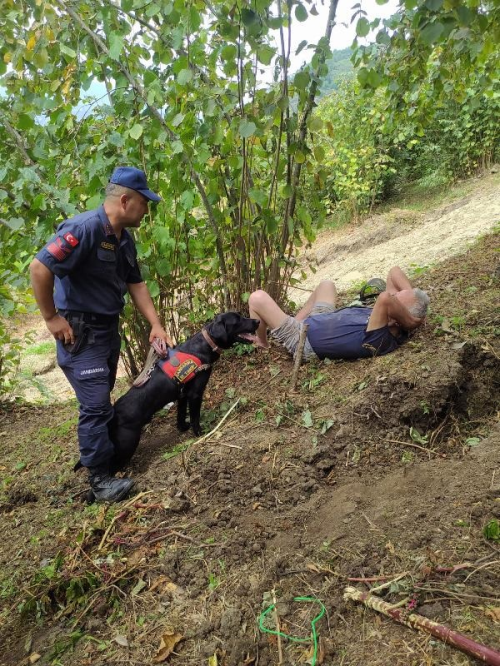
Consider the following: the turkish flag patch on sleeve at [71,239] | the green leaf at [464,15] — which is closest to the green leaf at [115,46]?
the turkish flag patch on sleeve at [71,239]

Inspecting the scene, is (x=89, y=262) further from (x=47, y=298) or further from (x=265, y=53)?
(x=265, y=53)

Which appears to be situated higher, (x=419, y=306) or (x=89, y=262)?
(x=89, y=262)

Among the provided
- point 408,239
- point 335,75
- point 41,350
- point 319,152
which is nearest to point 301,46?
point 319,152

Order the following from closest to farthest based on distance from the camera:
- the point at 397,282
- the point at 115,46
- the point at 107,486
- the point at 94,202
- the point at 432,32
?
the point at 432,32 < the point at 107,486 < the point at 115,46 < the point at 94,202 < the point at 397,282

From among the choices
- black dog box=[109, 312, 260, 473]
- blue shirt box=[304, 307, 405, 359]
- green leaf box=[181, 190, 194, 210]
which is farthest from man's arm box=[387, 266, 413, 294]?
green leaf box=[181, 190, 194, 210]

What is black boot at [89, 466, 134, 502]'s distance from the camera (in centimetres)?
282

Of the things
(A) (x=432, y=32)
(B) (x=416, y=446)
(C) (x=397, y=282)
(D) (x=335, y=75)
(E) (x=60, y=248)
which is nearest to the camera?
(A) (x=432, y=32)

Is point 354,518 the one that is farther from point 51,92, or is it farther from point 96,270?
point 51,92

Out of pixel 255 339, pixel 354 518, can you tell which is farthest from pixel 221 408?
pixel 354 518

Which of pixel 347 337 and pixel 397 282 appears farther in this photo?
pixel 397 282

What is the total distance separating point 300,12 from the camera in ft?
8.82

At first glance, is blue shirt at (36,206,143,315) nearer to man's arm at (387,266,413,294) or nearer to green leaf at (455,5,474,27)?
green leaf at (455,5,474,27)

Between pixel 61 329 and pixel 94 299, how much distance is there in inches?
10.4

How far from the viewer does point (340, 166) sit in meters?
11.9
